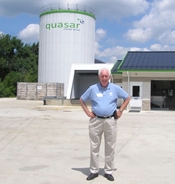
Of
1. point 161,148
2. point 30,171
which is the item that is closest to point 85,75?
point 161,148

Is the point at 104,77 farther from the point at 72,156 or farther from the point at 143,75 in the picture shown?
the point at 143,75

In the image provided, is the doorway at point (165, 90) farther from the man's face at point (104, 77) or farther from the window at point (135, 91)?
the man's face at point (104, 77)

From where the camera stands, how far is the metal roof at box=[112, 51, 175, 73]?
2167 cm

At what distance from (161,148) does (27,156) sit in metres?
3.60

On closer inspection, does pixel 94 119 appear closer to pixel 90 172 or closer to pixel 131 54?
pixel 90 172

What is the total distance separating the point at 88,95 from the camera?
19.2 feet

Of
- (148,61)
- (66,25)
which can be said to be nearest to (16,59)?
Result: (66,25)

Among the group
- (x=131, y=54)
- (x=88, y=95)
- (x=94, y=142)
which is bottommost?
(x=94, y=142)

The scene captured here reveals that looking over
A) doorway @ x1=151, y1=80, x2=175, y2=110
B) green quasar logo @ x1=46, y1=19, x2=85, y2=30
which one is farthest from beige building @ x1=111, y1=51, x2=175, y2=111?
green quasar logo @ x1=46, y1=19, x2=85, y2=30

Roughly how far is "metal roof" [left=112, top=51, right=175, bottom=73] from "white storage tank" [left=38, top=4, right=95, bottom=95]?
16.4 metres

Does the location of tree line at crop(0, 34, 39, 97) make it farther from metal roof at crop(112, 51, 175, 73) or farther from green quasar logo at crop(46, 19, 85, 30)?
metal roof at crop(112, 51, 175, 73)

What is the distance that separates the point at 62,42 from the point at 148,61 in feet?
64.5

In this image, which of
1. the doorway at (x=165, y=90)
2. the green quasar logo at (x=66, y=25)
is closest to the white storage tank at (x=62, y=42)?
the green quasar logo at (x=66, y=25)

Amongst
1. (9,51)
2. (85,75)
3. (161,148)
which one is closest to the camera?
(161,148)
